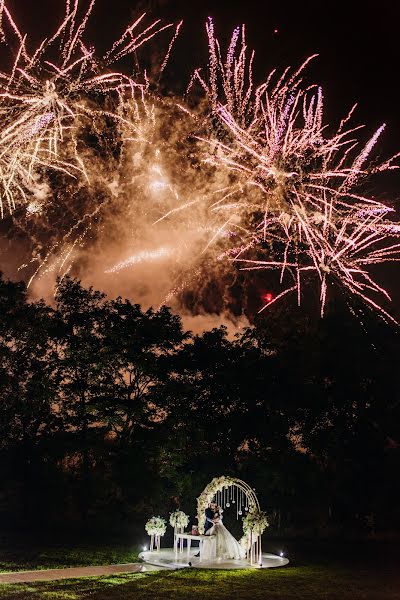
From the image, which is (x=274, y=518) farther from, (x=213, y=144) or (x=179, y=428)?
(x=213, y=144)

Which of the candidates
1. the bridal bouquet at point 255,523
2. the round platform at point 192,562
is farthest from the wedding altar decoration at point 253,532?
the round platform at point 192,562

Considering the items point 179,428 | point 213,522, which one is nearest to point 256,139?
point 213,522

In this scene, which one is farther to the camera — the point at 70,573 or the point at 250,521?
the point at 250,521

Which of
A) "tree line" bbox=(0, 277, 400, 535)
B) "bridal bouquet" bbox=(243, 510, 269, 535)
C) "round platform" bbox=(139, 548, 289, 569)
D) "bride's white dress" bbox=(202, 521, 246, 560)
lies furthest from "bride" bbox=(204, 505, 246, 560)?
"tree line" bbox=(0, 277, 400, 535)

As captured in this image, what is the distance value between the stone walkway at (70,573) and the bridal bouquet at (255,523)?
7.99 ft

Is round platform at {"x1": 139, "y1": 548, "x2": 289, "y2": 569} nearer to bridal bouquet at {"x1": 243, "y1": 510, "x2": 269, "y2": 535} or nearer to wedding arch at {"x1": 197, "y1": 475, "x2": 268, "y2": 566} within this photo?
wedding arch at {"x1": 197, "y1": 475, "x2": 268, "y2": 566}

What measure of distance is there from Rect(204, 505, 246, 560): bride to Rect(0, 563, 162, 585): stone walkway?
1.87 m

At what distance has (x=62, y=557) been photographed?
13875mm

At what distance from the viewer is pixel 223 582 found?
1095 cm

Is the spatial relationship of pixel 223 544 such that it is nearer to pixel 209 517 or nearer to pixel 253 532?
pixel 209 517

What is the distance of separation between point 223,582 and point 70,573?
10.2ft

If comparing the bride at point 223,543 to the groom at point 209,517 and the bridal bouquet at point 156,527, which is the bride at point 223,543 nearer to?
the groom at point 209,517

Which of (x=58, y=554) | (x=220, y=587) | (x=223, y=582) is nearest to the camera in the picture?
(x=220, y=587)

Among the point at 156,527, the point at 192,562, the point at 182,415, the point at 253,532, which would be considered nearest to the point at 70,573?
the point at 192,562
